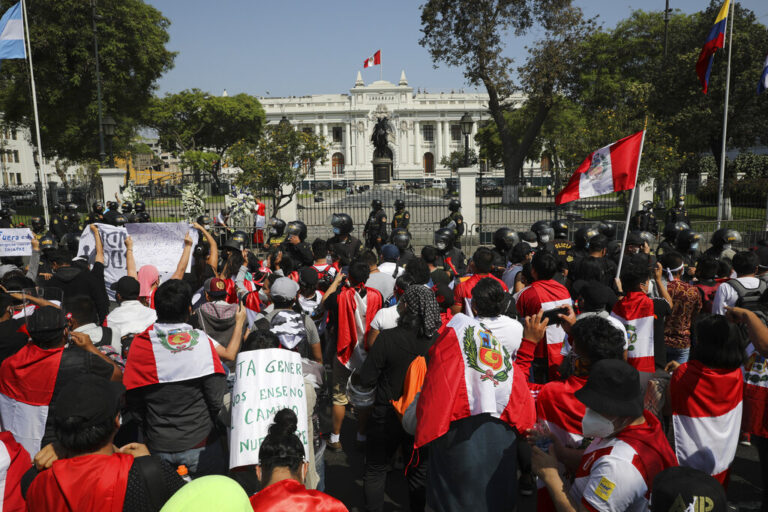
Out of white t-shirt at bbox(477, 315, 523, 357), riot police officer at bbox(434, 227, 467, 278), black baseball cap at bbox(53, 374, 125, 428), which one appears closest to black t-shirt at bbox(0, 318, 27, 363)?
black baseball cap at bbox(53, 374, 125, 428)

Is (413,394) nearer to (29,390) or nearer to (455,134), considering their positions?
(29,390)

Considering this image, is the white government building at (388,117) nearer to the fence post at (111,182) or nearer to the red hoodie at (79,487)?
the fence post at (111,182)

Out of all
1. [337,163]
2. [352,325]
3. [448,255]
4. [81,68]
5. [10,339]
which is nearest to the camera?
[10,339]

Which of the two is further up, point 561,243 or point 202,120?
point 202,120

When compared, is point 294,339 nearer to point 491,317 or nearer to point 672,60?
point 491,317

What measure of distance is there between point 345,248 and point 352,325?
2826 millimetres

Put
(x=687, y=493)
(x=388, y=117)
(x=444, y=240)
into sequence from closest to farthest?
(x=687, y=493) < (x=444, y=240) < (x=388, y=117)

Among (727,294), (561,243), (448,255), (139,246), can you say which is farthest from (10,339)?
(561,243)

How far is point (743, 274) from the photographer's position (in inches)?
202

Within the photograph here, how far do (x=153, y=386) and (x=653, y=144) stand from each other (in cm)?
2039

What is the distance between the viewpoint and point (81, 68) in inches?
1054

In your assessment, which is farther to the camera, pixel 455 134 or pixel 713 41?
pixel 455 134

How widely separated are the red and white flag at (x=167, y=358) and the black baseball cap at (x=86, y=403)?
880 millimetres

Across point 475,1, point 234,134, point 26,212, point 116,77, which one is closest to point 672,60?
point 475,1
